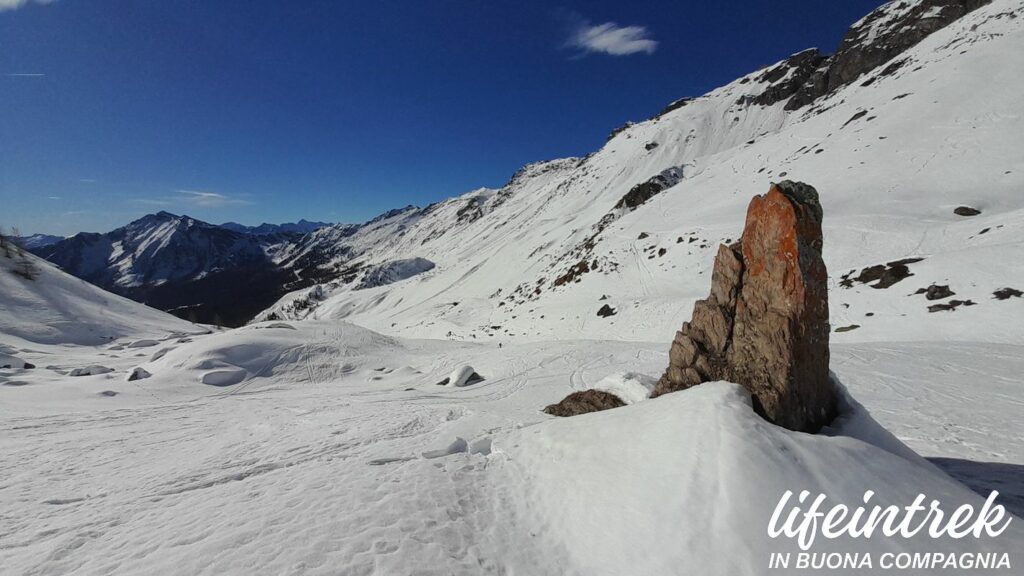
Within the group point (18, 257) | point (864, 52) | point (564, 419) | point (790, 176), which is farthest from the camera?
point (864, 52)

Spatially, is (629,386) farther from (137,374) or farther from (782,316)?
(137,374)

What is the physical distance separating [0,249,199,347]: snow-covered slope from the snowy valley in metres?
0.26

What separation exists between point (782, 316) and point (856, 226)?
1139 inches

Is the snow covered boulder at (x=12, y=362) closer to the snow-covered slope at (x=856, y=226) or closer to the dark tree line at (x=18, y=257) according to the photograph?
the dark tree line at (x=18, y=257)

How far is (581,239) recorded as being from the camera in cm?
6569

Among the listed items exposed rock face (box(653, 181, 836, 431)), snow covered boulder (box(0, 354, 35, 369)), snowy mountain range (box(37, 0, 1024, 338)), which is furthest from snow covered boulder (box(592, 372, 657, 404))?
snow covered boulder (box(0, 354, 35, 369))

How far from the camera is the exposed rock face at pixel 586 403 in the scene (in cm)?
1087

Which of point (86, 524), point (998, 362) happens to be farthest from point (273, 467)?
point (998, 362)

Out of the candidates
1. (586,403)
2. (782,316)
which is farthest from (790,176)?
(782,316)

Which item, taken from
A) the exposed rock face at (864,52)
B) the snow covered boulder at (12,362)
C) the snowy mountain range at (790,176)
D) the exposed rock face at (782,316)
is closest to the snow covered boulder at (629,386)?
the exposed rock face at (782,316)

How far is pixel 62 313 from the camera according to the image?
106 ft

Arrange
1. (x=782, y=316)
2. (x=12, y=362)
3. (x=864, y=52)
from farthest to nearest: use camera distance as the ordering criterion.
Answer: (x=864, y=52), (x=12, y=362), (x=782, y=316)

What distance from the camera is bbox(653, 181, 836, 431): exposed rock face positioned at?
7.27 m

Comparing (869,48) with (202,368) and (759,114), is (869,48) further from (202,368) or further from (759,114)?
(202,368)
